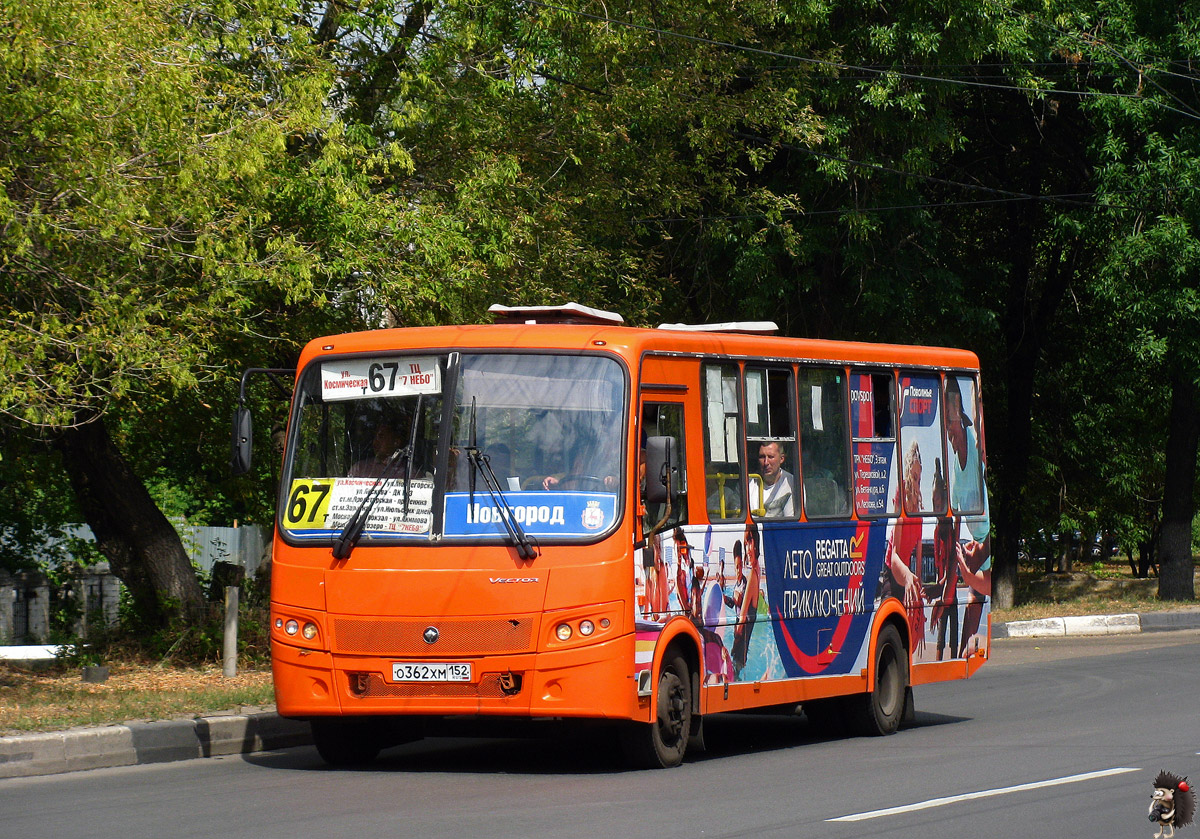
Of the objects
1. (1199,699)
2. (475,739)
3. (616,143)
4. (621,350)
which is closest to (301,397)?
(621,350)

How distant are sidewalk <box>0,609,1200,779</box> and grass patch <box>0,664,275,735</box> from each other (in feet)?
1.07

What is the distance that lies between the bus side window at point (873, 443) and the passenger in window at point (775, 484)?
1044 mm

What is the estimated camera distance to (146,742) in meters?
11.3

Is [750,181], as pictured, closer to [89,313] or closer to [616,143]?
[616,143]

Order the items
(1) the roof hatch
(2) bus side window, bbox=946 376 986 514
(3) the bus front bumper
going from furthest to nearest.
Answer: (2) bus side window, bbox=946 376 986 514 → (1) the roof hatch → (3) the bus front bumper

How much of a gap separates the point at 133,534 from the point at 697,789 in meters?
10.2

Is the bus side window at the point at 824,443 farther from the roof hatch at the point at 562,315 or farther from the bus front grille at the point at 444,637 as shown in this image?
the bus front grille at the point at 444,637

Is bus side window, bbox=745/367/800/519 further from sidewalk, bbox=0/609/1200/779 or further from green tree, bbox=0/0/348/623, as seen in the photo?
green tree, bbox=0/0/348/623

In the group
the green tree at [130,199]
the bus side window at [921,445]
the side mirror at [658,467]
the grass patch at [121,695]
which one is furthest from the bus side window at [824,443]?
the green tree at [130,199]

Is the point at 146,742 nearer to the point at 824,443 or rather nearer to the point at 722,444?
the point at 722,444

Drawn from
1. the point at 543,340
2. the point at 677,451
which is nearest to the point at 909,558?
the point at 677,451

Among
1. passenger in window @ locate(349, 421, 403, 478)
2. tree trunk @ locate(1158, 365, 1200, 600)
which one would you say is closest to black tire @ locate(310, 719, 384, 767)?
passenger in window @ locate(349, 421, 403, 478)

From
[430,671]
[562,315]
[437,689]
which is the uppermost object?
[562,315]

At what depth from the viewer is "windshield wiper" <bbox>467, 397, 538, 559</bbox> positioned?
1039 centimetres
